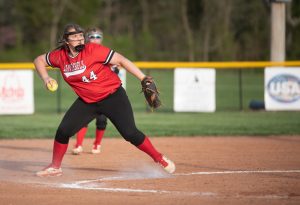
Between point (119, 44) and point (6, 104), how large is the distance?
31.3m

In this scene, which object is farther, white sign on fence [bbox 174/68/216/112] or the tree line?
the tree line

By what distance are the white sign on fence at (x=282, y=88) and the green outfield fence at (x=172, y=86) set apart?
1.25 feet

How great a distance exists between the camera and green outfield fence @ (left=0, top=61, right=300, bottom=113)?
1847 cm

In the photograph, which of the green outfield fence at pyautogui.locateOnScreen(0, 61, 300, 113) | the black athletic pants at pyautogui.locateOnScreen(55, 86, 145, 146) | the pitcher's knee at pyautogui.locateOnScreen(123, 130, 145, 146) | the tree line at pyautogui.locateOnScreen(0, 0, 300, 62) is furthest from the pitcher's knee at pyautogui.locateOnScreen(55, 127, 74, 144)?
the tree line at pyautogui.locateOnScreen(0, 0, 300, 62)

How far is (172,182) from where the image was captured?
8414mm

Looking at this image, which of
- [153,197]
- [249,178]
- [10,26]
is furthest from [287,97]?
[10,26]

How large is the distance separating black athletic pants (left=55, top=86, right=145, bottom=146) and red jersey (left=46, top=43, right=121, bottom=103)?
0.08 m

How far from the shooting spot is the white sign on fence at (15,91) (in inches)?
685

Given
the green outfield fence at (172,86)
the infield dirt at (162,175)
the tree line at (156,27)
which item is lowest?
the infield dirt at (162,175)

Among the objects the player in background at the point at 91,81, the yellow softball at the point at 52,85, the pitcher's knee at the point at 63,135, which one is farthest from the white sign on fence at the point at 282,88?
the yellow softball at the point at 52,85

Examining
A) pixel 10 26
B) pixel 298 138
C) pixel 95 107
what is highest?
pixel 10 26

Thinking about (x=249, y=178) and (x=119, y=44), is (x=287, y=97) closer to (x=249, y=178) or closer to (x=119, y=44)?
(x=249, y=178)

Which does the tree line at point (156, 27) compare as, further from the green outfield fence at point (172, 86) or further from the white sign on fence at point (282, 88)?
the white sign on fence at point (282, 88)

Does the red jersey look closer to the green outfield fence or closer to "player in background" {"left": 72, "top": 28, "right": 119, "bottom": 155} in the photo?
"player in background" {"left": 72, "top": 28, "right": 119, "bottom": 155}
